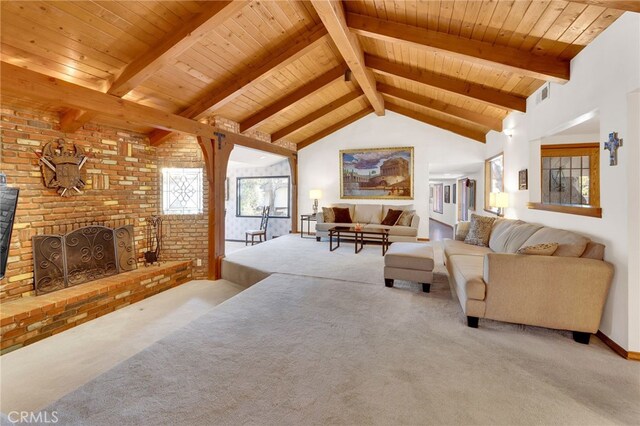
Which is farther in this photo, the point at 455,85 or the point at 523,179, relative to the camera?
the point at 455,85

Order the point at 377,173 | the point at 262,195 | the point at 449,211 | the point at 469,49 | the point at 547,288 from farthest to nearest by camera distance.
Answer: the point at 449,211
the point at 262,195
the point at 377,173
the point at 469,49
the point at 547,288

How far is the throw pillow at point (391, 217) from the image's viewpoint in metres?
6.84

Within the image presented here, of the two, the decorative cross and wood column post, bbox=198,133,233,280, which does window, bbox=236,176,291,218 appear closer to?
wood column post, bbox=198,133,233,280

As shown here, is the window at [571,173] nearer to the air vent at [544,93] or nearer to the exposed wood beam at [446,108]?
the exposed wood beam at [446,108]

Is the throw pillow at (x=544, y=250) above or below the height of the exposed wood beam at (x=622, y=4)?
below

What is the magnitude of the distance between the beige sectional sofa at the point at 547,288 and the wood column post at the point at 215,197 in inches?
151

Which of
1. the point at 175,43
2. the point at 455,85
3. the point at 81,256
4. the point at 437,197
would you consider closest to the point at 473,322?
the point at 455,85

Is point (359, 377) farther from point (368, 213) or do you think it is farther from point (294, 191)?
point (294, 191)

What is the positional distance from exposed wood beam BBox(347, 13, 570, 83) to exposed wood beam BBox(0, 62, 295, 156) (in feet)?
8.86

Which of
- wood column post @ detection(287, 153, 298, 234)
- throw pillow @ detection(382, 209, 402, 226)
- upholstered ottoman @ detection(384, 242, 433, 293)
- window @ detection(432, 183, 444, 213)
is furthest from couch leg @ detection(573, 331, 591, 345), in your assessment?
window @ detection(432, 183, 444, 213)

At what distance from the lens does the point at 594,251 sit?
243cm

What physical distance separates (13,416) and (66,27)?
304 centimetres

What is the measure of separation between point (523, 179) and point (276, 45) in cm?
398

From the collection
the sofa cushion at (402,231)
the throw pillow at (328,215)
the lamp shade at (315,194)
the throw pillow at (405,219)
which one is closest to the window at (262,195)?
the lamp shade at (315,194)
